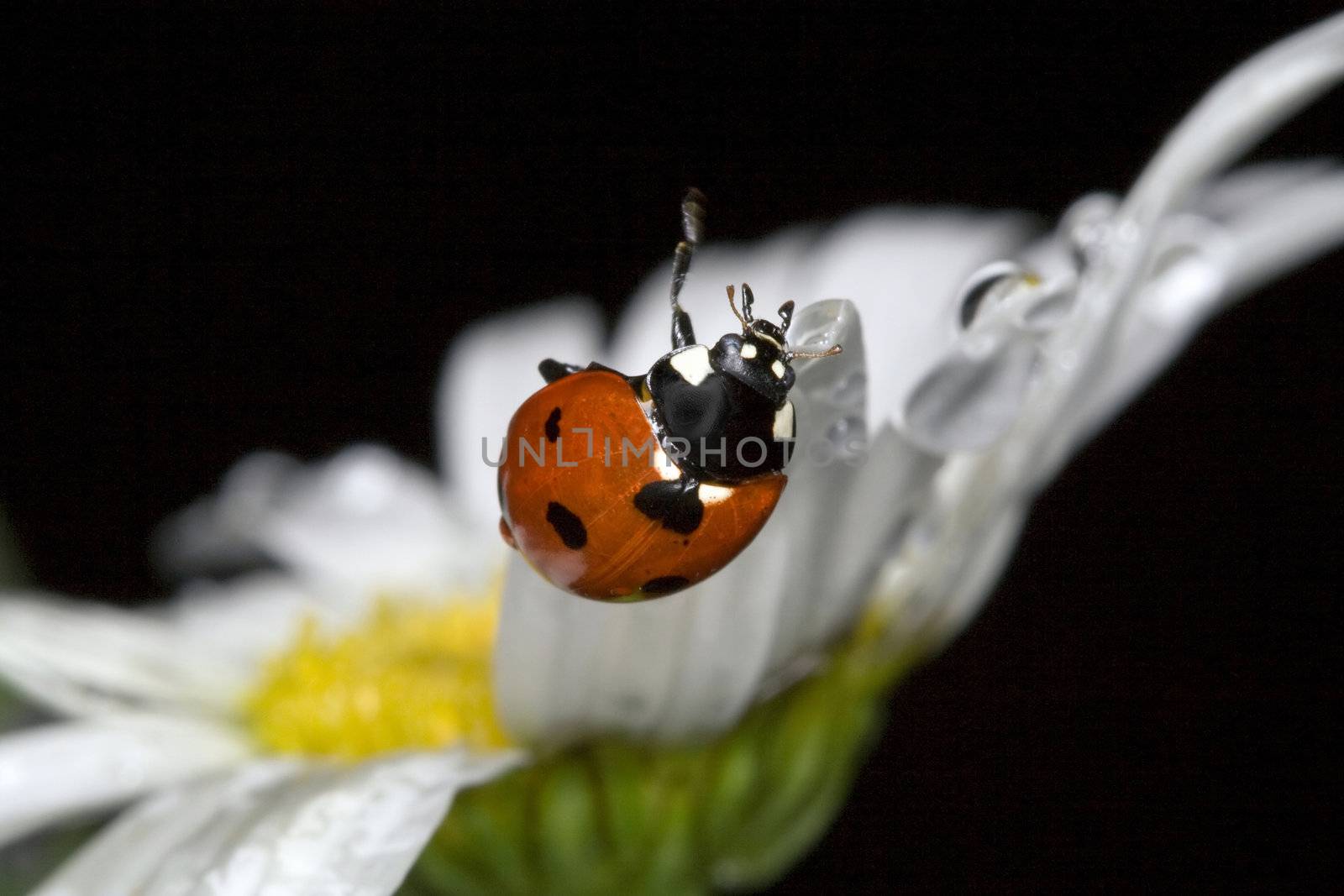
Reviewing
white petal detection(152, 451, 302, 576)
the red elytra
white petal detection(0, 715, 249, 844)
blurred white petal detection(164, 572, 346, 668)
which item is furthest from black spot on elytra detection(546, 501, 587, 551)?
white petal detection(152, 451, 302, 576)

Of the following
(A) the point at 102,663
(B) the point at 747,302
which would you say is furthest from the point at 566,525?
(A) the point at 102,663

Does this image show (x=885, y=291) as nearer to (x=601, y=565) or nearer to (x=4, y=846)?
(x=601, y=565)

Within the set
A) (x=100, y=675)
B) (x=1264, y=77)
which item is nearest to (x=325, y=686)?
(x=100, y=675)

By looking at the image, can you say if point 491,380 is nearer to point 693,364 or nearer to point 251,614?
point 251,614

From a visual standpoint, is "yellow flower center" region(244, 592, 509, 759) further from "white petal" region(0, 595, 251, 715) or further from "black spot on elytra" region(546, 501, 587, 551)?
"black spot on elytra" region(546, 501, 587, 551)

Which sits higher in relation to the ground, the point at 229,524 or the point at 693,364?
the point at 229,524

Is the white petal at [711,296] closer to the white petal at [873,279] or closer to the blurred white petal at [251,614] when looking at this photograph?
the white petal at [873,279]
